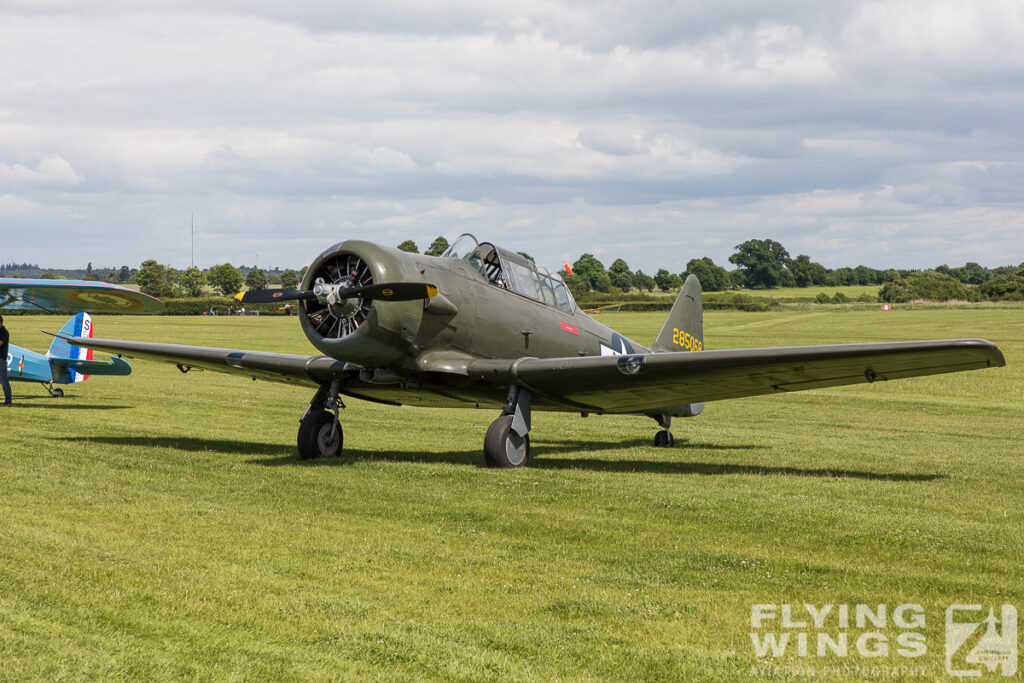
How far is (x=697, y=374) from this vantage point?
12.0 m

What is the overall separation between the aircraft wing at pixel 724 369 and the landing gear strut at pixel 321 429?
231cm

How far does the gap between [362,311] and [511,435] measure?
263 cm

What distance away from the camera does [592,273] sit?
13412cm

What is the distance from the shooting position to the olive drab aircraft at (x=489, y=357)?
11.3 m

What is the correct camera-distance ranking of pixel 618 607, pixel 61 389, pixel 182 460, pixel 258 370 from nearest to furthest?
pixel 618 607 < pixel 182 460 < pixel 258 370 < pixel 61 389

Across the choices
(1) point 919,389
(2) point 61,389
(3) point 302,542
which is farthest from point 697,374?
(1) point 919,389

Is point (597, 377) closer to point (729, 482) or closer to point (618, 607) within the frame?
point (729, 482)

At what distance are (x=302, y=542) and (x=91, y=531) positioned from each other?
1.68m

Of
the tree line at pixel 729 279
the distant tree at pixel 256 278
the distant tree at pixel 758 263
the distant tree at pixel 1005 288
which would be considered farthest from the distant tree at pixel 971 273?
the distant tree at pixel 256 278

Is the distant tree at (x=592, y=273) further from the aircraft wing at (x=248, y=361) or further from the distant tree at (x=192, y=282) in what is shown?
the aircraft wing at (x=248, y=361)

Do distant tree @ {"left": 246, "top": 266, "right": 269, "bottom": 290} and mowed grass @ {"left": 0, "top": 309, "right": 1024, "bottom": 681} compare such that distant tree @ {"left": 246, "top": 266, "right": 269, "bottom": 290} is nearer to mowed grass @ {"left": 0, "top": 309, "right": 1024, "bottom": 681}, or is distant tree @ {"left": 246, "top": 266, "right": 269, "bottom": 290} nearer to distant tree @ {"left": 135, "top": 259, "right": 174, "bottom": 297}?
distant tree @ {"left": 135, "top": 259, "right": 174, "bottom": 297}

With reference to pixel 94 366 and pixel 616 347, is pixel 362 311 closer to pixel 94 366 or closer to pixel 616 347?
pixel 616 347

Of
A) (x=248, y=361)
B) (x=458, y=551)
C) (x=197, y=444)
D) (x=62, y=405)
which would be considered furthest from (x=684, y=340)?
(x=62, y=405)

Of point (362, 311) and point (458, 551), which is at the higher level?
point (362, 311)
